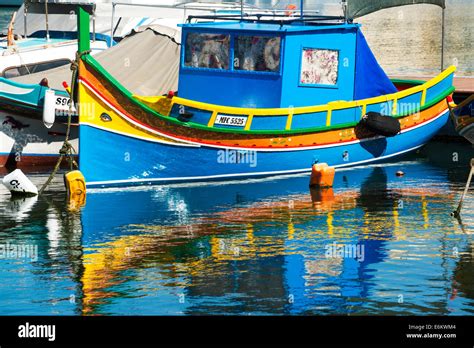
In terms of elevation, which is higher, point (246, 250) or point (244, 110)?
point (244, 110)

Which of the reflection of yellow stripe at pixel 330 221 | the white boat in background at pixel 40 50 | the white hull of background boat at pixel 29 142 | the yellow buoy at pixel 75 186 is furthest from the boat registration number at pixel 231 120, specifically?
the white boat in background at pixel 40 50

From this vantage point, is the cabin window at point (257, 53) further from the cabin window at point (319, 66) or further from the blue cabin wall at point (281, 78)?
the cabin window at point (319, 66)

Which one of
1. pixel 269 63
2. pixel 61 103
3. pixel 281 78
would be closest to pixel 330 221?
pixel 281 78

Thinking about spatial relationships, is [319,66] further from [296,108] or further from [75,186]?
[75,186]

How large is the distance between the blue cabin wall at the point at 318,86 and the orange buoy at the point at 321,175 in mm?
1618

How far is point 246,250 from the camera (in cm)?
1716

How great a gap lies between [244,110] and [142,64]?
5.50 meters

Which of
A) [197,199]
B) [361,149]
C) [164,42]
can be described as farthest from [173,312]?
[164,42]

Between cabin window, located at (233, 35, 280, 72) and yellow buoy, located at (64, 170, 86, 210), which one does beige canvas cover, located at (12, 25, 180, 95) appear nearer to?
cabin window, located at (233, 35, 280, 72)

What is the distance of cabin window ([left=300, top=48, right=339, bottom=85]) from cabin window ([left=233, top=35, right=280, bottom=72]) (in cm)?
67

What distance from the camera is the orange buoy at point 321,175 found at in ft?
75.3

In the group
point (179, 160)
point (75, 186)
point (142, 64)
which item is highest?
point (142, 64)

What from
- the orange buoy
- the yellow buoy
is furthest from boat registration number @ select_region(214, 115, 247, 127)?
the yellow buoy

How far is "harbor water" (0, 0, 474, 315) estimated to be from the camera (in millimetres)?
14359
